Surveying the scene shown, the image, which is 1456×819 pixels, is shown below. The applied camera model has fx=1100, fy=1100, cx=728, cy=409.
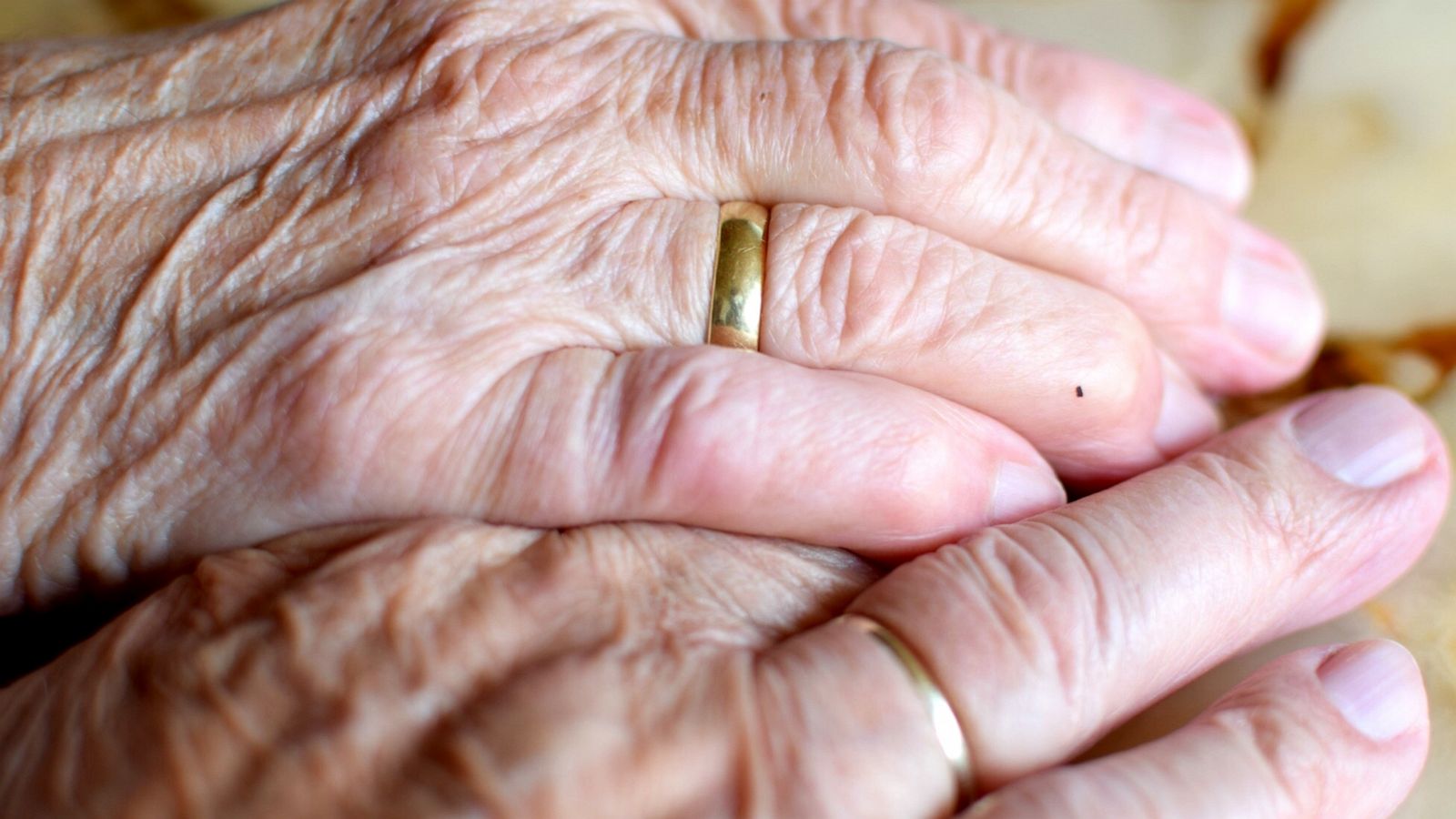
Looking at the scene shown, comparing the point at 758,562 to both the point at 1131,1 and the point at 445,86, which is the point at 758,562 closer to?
the point at 445,86

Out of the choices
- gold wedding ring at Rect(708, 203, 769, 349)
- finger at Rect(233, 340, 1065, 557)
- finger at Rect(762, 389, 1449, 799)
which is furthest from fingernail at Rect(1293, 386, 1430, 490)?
gold wedding ring at Rect(708, 203, 769, 349)

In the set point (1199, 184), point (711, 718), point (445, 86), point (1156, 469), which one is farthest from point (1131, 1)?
point (711, 718)

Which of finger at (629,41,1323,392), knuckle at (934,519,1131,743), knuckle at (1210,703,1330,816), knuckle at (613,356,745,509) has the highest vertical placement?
finger at (629,41,1323,392)

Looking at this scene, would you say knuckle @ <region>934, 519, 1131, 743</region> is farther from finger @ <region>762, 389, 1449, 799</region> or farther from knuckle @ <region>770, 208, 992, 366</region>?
knuckle @ <region>770, 208, 992, 366</region>

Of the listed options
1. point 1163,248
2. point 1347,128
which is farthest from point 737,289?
point 1347,128

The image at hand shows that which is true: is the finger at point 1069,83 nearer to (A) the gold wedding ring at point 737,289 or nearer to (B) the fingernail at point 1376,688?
(A) the gold wedding ring at point 737,289

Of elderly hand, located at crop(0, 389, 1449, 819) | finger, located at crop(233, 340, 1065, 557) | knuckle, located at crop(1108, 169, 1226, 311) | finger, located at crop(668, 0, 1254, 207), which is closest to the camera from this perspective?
elderly hand, located at crop(0, 389, 1449, 819)

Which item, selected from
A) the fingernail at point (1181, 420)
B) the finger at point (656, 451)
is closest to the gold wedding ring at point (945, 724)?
the finger at point (656, 451)

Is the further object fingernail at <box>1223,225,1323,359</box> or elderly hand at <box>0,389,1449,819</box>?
fingernail at <box>1223,225,1323,359</box>
